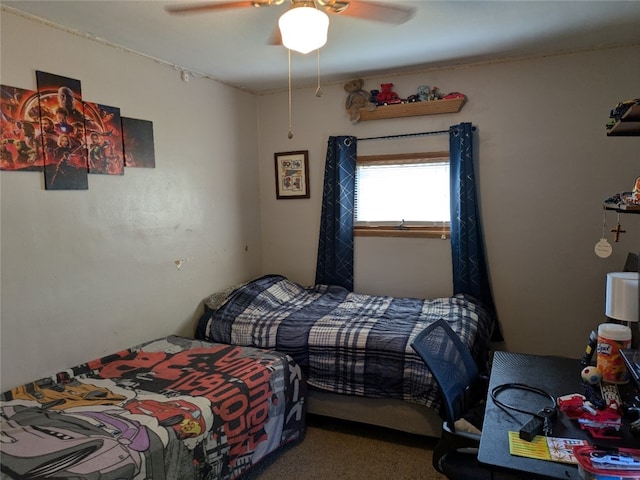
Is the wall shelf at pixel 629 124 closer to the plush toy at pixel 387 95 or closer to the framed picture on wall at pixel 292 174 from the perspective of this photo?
the plush toy at pixel 387 95

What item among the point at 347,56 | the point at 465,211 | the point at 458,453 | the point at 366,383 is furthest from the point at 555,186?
the point at 458,453

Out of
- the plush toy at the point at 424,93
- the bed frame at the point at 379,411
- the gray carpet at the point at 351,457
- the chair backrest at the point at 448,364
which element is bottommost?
the gray carpet at the point at 351,457

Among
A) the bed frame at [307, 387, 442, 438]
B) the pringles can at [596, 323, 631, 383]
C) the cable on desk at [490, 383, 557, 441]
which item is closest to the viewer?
the cable on desk at [490, 383, 557, 441]

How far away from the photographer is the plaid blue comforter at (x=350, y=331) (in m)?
2.40

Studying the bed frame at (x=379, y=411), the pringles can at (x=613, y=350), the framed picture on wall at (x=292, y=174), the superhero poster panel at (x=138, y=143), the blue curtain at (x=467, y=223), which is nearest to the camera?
the pringles can at (x=613, y=350)

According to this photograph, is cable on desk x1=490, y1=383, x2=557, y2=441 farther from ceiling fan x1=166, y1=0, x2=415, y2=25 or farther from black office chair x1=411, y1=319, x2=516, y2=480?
ceiling fan x1=166, y1=0, x2=415, y2=25

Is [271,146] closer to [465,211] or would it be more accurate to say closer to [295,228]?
[295,228]

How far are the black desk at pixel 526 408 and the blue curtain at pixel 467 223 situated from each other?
3.92ft

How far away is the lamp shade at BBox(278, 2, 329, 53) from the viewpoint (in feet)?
5.25

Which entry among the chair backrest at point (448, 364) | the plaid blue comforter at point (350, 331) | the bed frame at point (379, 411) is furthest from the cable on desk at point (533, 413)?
the bed frame at point (379, 411)

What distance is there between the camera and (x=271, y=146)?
3.84 meters

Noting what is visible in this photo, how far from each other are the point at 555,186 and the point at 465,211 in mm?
608

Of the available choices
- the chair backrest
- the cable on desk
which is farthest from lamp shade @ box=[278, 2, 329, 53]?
the cable on desk

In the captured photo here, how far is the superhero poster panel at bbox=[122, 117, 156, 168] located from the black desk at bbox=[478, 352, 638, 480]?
2.32m
